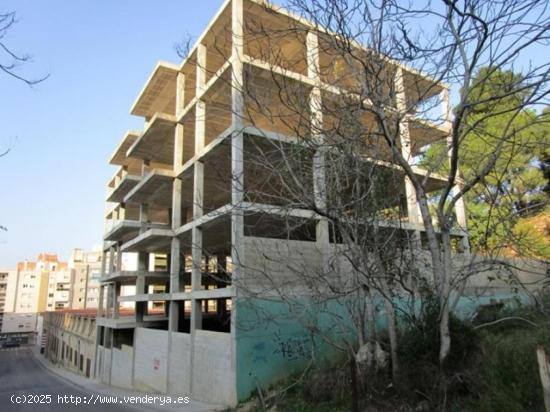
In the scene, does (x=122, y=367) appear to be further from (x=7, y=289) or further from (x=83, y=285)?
(x=7, y=289)

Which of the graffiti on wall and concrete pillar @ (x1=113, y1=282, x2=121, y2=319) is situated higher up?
concrete pillar @ (x1=113, y1=282, x2=121, y2=319)

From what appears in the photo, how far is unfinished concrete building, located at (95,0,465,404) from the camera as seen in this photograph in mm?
10445

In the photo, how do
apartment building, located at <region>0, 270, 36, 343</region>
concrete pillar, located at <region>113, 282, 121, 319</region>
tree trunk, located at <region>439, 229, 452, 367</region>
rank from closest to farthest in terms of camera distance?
tree trunk, located at <region>439, 229, 452, 367</region> < concrete pillar, located at <region>113, 282, 121, 319</region> < apartment building, located at <region>0, 270, 36, 343</region>

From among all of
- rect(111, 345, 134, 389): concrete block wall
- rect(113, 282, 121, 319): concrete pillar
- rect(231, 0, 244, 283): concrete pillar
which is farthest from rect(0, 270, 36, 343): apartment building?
rect(231, 0, 244, 283): concrete pillar

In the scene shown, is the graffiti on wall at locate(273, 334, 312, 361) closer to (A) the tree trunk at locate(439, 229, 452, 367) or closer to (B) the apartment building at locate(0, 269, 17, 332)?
(A) the tree trunk at locate(439, 229, 452, 367)

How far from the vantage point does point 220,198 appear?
77.4 ft

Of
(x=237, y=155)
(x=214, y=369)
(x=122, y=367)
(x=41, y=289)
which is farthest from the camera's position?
(x=41, y=289)

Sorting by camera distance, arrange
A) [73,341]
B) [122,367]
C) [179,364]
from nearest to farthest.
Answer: [179,364] < [122,367] < [73,341]

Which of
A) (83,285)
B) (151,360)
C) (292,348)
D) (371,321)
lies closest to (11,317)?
(83,285)

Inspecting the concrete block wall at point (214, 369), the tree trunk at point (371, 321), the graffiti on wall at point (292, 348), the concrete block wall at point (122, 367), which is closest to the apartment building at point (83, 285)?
the concrete block wall at point (122, 367)

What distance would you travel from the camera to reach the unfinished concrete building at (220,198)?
10.4 metres

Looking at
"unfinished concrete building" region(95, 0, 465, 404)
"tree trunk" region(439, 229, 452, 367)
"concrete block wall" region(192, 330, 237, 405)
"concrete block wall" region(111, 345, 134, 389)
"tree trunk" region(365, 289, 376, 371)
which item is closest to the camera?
"tree trunk" region(439, 229, 452, 367)

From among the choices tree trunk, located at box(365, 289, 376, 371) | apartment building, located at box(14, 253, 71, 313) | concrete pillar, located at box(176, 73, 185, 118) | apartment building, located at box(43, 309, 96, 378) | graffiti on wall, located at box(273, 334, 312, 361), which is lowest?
apartment building, located at box(43, 309, 96, 378)

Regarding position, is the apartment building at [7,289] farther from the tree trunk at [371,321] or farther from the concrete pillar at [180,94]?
the tree trunk at [371,321]
